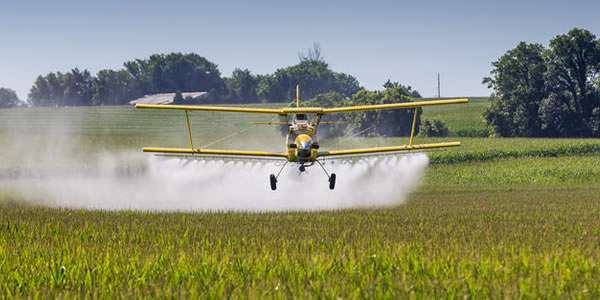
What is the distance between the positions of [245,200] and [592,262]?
2426cm

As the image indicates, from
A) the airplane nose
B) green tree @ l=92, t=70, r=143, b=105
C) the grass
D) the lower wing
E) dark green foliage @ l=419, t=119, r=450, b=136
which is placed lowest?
dark green foliage @ l=419, t=119, r=450, b=136

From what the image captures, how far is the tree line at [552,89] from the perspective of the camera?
3548 inches

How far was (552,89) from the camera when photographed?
92.6 m

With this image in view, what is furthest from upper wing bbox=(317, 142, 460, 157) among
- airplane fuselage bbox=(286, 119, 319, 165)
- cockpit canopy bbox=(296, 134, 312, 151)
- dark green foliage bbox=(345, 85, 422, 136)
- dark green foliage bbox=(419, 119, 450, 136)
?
dark green foliage bbox=(419, 119, 450, 136)

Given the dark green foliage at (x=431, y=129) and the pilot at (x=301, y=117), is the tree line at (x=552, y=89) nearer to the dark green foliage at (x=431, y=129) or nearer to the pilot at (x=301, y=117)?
the dark green foliage at (x=431, y=129)

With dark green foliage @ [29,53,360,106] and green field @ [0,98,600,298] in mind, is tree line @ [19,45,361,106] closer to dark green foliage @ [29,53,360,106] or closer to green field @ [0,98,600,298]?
dark green foliage @ [29,53,360,106]

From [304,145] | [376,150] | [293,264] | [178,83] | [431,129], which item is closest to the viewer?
[293,264]

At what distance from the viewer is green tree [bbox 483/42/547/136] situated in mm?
93312

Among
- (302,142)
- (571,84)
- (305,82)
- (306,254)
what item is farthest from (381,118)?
(306,254)

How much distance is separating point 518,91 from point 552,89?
4679 mm

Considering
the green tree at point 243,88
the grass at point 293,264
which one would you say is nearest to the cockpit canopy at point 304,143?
the grass at point 293,264

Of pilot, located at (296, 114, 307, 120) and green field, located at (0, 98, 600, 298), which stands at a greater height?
pilot, located at (296, 114, 307, 120)

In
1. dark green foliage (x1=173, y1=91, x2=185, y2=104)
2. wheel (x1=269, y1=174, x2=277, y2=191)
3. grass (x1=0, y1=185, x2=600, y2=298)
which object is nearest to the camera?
grass (x1=0, y1=185, x2=600, y2=298)

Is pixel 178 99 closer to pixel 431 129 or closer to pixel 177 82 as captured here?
pixel 177 82
